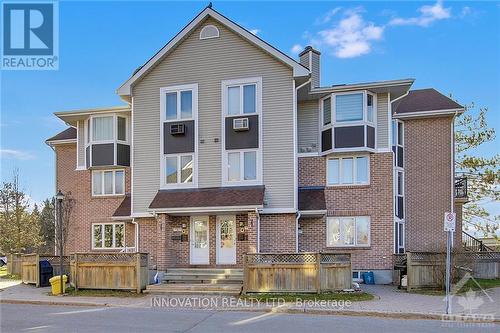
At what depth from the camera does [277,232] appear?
1812cm

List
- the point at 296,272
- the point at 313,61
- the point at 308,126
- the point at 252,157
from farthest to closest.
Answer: the point at 313,61, the point at 308,126, the point at 252,157, the point at 296,272

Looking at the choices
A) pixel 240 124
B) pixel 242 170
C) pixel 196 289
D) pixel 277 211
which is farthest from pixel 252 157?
pixel 196 289

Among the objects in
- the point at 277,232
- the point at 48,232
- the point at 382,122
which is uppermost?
the point at 382,122

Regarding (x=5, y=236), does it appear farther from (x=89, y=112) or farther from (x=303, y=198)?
(x=303, y=198)

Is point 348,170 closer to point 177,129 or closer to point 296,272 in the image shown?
point 296,272

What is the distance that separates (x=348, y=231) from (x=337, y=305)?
6.70 metres

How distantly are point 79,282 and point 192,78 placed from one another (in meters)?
9.29

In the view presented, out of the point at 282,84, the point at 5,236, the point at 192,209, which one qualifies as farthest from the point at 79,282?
the point at 5,236

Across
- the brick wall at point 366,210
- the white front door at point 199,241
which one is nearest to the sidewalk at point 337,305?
→ the brick wall at point 366,210

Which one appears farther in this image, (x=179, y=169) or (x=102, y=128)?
(x=102, y=128)

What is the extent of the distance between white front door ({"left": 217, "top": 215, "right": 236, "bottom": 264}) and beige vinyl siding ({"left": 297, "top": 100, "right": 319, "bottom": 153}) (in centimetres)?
443

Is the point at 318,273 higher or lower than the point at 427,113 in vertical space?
lower

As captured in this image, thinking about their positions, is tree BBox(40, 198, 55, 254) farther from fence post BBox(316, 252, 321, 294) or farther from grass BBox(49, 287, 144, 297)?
fence post BBox(316, 252, 321, 294)

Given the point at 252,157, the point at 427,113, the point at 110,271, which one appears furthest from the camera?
the point at 427,113
